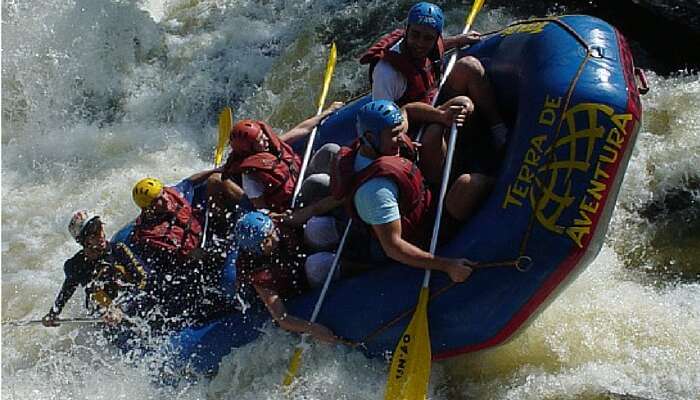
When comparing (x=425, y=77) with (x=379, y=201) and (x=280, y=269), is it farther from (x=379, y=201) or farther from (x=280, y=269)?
(x=280, y=269)

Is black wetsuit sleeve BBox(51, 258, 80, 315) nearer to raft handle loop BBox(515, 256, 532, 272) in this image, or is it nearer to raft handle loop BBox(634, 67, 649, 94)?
raft handle loop BBox(515, 256, 532, 272)

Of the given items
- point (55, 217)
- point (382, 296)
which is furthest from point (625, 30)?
point (55, 217)

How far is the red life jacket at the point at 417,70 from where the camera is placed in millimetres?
4426

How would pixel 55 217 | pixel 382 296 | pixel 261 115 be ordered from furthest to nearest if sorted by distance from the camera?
pixel 261 115, pixel 55 217, pixel 382 296

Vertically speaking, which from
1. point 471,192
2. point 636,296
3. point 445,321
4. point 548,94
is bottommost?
point 636,296

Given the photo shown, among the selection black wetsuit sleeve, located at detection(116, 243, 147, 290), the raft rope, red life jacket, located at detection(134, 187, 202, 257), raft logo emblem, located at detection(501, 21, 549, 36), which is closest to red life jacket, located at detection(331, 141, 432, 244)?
the raft rope

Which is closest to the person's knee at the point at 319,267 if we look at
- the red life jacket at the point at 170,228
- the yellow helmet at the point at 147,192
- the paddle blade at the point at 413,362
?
the paddle blade at the point at 413,362

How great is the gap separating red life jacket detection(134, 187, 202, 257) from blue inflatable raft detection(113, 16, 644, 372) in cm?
95

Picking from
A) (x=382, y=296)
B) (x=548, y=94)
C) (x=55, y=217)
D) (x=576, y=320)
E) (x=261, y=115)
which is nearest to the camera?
(x=548, y=94)

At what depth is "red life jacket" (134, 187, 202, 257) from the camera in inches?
190

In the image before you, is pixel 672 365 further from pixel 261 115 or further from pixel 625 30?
pixel 261 115

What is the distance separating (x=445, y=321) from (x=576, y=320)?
0.99 meters

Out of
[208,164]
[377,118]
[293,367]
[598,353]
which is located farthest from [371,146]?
[208,164]

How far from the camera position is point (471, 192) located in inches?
152
